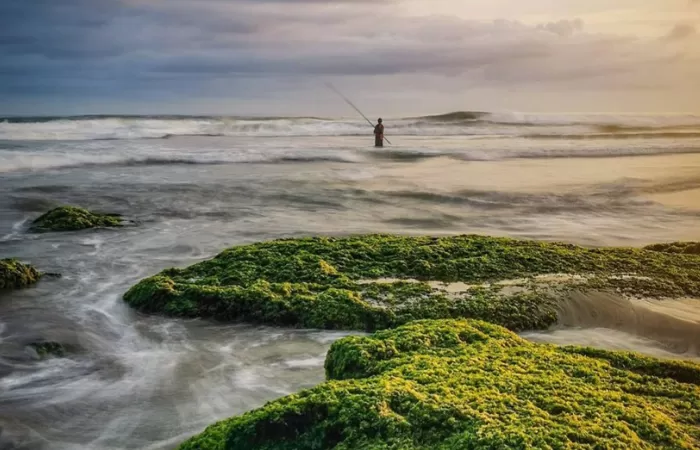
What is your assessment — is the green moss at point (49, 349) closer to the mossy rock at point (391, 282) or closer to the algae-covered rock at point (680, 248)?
the mossy rock at point (391, 282)

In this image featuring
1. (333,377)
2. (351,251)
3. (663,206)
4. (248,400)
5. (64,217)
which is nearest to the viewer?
(333,377)

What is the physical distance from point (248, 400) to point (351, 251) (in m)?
3.23

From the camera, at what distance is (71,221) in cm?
1225

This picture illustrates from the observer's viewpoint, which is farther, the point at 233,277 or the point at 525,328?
the point at 233,277

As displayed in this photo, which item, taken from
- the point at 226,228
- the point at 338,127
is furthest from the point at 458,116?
the point at 226,228

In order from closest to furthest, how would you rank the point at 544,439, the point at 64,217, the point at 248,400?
1. the point at 544,439
2. the point at 248,400
3. the point at 64,217

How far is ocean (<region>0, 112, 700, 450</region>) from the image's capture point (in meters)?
5.54

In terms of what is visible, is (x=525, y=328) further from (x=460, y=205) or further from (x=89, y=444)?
(x=460, y=205)

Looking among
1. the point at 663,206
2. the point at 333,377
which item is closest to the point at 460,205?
the point at 663,206

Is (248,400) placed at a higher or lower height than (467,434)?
lower

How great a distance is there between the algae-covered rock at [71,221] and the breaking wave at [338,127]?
26222mm

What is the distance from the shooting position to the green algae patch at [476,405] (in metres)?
3.30

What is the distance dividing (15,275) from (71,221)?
397 centimetres

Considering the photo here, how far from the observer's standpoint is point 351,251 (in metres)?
8.33
